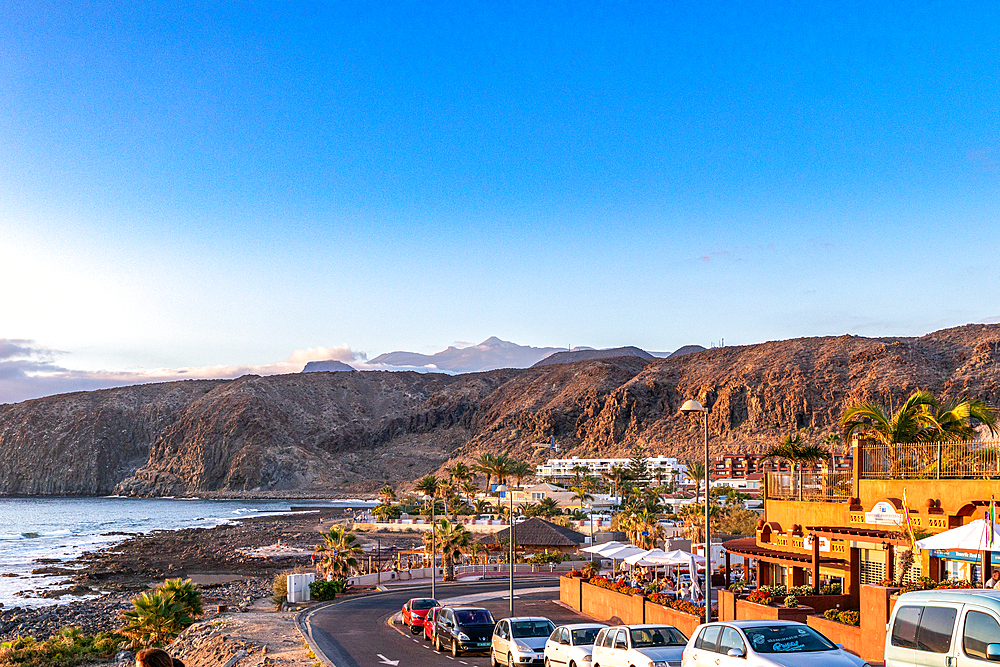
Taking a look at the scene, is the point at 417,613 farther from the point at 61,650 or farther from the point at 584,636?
the point at 61,650

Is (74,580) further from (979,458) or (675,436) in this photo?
(675,436)

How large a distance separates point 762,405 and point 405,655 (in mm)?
157475

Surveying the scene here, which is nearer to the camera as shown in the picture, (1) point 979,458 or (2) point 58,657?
(1) point 979,458

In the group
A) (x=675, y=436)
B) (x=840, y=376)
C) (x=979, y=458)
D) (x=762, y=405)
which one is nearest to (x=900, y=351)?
(x=840, y=376)

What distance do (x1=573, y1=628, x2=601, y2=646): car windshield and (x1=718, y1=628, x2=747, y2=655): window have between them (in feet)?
22.1

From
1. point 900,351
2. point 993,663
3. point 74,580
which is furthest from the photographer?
point 900,351

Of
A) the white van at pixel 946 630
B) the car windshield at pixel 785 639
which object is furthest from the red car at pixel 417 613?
the white van at pixel 946 630

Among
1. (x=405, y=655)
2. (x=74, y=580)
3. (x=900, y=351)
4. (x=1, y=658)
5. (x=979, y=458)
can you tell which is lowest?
(x=74, y=580)

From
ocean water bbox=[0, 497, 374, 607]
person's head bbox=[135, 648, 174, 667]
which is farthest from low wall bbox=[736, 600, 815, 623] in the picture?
ocean water bbox=[0, 497, 374, 607]

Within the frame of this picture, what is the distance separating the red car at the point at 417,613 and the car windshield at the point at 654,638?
1703 centimetres

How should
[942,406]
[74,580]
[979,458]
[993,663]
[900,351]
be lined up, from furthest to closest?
1. [900,351]
2. [74,580]
3. [942,406]
4. [979,458]
5. [993,663]

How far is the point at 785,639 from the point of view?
13430 millimetres

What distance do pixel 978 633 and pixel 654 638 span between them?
26.9ft

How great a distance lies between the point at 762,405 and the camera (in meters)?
175
